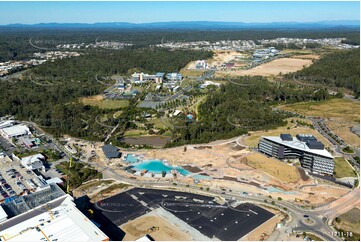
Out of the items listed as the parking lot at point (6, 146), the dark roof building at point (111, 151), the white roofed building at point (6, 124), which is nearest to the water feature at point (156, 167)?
the dark roof building at point (111, 151)

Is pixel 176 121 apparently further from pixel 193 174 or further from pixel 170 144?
pixel 193 174

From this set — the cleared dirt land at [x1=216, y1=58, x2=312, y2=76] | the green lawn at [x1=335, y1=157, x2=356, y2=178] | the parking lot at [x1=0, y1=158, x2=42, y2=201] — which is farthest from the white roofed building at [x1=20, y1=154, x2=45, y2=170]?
the cleared dirt land at [x1=216, y1=58, x2=312, y2=76]

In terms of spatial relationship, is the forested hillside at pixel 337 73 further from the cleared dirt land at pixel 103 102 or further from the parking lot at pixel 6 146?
the parking lot at pixel 6 146

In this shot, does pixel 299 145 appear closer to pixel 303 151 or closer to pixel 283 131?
pixel 303 151

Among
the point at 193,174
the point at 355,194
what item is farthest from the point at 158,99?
the point at 355,194

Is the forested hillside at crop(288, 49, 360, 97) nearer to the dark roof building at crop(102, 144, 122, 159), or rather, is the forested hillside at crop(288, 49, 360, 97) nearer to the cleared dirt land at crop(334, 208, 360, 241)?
the cleared dirt land at crop(334, 208, 360, 241)

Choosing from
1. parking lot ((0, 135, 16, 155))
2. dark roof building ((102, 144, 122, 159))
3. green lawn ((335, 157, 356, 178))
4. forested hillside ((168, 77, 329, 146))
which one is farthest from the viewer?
forested hillside ((168, 77, 329, 146))
